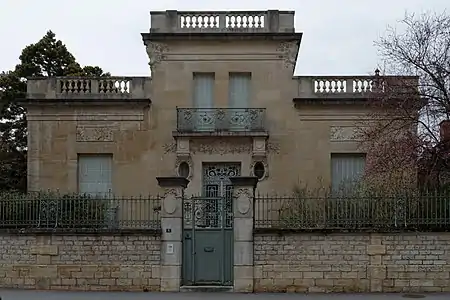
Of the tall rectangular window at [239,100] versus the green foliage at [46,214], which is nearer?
the green foliage at [46,214]

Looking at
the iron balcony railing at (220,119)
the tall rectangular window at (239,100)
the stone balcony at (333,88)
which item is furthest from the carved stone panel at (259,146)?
the stone balcony at (333,88)

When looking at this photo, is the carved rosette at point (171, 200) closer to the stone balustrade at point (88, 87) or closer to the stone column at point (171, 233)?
the stone column at point (171, 233)

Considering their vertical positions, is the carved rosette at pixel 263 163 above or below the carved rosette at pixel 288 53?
below

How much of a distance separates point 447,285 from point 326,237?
10.5ft

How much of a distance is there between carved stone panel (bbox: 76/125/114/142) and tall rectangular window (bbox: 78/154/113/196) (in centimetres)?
61

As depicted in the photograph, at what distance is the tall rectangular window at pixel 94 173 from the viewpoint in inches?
1096

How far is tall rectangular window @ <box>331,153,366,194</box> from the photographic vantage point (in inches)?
1078

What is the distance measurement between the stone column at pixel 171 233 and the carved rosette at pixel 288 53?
1069cm

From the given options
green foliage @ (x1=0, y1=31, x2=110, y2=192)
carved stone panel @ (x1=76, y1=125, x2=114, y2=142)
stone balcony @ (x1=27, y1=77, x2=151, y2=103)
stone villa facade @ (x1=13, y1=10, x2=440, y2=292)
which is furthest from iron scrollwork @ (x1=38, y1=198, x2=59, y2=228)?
green foliage @ (x1=0, y1=31, x2=110, y2=192)

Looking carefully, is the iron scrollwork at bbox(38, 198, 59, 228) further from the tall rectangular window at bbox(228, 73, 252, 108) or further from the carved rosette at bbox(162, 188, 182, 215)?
the tall rectangular window at bbox(228, 73, 252, 108)

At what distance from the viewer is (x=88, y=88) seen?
2808 cm

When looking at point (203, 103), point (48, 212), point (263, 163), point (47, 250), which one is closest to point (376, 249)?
point (47, 250)

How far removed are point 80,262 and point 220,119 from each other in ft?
34.1

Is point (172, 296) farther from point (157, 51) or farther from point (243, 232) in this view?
point (157, 51)
